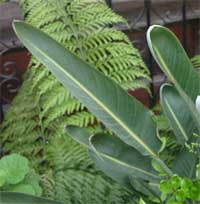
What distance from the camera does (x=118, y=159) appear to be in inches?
75.1

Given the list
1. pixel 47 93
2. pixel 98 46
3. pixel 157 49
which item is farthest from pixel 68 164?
pixel 157 49

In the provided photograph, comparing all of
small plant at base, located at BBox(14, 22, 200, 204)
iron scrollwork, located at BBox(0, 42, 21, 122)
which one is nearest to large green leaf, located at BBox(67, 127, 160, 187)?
small plant at base, located at BBox(14, 22, 200, 204)

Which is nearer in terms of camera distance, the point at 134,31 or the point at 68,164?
the point at 68,164

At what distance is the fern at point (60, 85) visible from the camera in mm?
2330

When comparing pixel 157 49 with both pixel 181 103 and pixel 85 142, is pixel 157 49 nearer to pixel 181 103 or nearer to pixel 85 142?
pixel 181 103

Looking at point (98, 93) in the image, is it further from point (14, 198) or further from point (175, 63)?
point (14, 198)

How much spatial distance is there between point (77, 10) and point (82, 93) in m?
→ 0.69

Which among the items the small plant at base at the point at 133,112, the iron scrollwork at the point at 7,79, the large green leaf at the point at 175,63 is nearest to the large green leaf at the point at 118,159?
the small plant at base at the point at 133,112

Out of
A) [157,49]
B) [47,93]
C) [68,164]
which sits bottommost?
[68,164]

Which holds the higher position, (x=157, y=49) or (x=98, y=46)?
(x=157, y=49)

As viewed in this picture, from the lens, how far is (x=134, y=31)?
9.91 feet

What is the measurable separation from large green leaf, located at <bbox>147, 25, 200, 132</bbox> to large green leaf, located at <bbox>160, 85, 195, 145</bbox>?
0.25ft

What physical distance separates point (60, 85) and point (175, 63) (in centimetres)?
67

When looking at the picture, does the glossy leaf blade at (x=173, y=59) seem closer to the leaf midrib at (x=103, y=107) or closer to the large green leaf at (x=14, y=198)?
the leaf midrib at (x=103, y=107)
